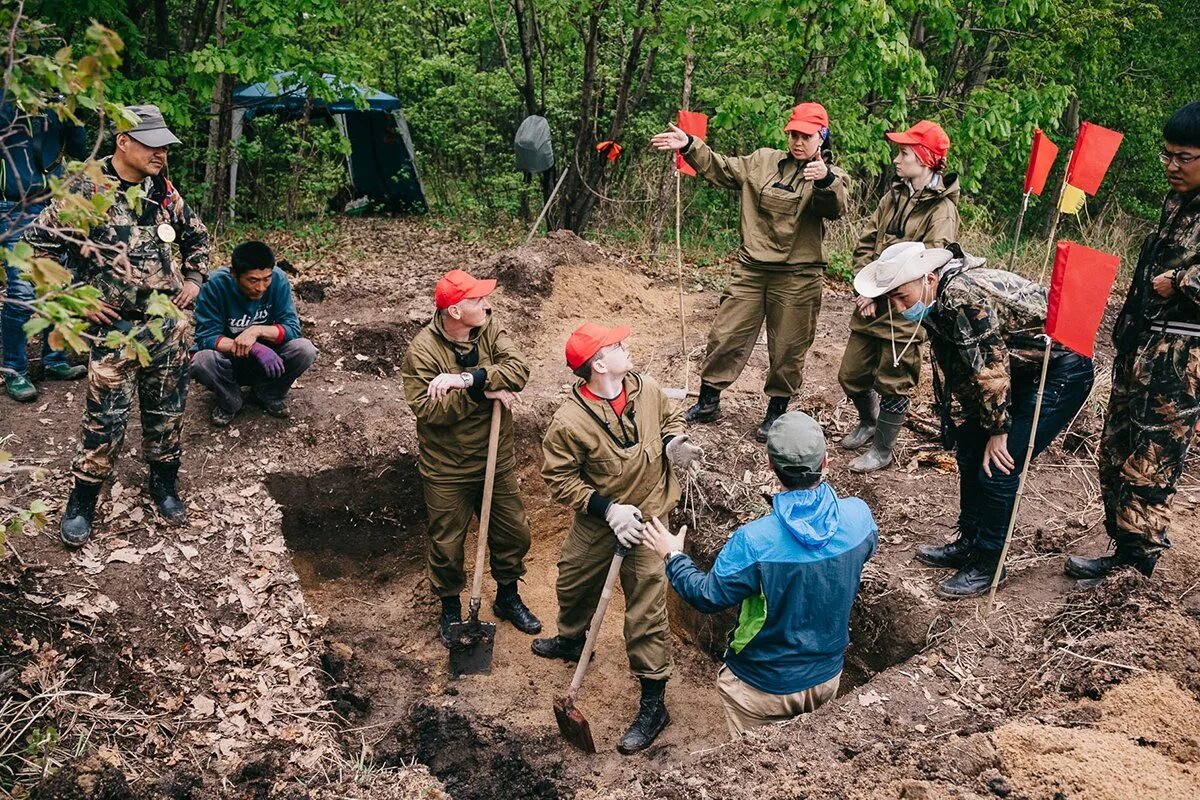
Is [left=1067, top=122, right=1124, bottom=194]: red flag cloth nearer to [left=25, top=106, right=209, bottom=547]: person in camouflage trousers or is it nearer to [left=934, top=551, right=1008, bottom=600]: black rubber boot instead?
[left=934, top=551, right=1008, bottom=600]: black rubber boot

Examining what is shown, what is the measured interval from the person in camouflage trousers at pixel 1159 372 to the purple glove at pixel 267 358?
502cm

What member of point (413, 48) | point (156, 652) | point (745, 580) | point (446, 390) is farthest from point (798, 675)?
point (413, 48)

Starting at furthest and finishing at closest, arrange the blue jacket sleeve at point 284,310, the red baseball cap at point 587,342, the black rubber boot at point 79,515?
the blue jacket sleeve at point 284,310
the black rubber boot at point 79,515
the red baseball cap at point 587,342

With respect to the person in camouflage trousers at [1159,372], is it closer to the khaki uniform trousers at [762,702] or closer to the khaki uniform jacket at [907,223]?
the khaki uniform jacket at [907,223]

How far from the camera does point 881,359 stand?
5707 mm

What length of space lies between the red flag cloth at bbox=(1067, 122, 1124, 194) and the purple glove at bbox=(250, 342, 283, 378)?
5.05 m

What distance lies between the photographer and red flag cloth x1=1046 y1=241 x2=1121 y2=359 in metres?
3.86

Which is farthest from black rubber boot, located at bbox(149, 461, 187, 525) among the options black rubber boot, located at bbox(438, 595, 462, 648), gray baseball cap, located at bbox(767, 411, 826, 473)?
gray baseball cap, located at bbox(767, 411, 826, 473)

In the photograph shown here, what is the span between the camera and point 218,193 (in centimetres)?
1065

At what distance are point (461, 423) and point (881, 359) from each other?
107 inches

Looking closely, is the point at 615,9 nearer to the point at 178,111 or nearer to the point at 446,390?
the point at 178,111

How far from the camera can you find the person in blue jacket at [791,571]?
10.9ft

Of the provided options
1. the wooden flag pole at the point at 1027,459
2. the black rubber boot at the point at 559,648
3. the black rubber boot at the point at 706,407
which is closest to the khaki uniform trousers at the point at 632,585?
the black rubber boot at the point at 559,648

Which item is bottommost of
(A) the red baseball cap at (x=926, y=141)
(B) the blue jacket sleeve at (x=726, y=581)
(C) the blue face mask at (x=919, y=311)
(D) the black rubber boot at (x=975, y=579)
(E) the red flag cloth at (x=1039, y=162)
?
(D) the black rubber boot at (x=975, y=579)
